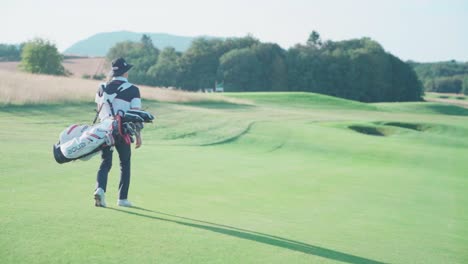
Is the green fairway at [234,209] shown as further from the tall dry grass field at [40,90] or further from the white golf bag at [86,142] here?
the tall dry grass field at [40,90]

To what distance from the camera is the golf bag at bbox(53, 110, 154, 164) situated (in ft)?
26.1

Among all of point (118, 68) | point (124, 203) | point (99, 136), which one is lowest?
point (124, 203)

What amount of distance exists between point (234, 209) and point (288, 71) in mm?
96782

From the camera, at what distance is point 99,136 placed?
26.0 feet

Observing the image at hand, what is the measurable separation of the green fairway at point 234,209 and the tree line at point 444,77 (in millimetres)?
117369

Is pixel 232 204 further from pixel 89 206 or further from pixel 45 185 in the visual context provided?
pixel 45 185

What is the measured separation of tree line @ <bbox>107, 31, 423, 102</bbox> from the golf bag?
299ft

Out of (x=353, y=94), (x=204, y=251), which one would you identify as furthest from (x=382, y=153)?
(x=353, y=94)

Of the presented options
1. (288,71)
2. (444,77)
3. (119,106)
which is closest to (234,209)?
(119,106)

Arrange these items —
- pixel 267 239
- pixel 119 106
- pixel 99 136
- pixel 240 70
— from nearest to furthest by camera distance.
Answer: pixel 267 239, pixel 99 136, pixel 119 106, pixel 240 70

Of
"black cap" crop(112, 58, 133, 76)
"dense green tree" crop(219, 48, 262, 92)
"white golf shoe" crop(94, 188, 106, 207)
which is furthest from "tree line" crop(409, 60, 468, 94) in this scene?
"white golf shoe" crop(94, 188, 106, 207)

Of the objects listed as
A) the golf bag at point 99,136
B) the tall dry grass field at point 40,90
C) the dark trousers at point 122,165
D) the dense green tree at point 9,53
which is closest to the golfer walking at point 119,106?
the dark trousers at point 122,165

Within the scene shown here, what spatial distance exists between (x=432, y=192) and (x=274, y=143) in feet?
35.4

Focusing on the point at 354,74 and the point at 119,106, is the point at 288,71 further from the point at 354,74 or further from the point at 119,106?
the point at 119,106
